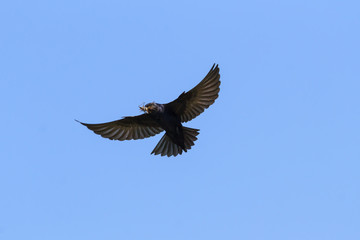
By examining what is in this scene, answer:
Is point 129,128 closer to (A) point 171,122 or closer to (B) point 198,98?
(A) point 171,122

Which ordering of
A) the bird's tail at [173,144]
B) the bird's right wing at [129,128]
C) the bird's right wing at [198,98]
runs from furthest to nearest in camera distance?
the bird's right wing at [129,128]
the bird's tail at [173,144]
the bird's right wing at [198,98]

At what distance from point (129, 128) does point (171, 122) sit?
1817mm

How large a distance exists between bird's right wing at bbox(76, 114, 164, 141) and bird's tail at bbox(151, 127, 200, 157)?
47cm

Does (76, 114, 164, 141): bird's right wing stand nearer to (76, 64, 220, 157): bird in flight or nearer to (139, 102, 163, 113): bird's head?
(76, 64, 220, 157): bird in flight

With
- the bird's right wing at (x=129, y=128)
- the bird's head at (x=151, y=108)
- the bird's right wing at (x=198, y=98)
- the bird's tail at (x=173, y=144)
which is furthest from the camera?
the bird's right wing at (x=129, y=128)

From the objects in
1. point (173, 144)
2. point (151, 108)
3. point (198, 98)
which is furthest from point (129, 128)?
point (198, 98)

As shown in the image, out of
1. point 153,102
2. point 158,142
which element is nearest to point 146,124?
point 158,142

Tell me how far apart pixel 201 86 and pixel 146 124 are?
7.27 feet

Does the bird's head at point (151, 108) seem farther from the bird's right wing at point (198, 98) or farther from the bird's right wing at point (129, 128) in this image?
the bird's right wing at point (129, 128)

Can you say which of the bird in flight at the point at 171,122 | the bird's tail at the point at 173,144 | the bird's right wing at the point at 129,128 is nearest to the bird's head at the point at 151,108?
the bird in flight at the point at 171,122

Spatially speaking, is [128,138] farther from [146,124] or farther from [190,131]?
[190,131]

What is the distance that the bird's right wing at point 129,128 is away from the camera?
18422 mm

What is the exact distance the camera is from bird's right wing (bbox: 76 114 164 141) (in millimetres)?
18422

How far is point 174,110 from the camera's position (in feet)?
58.0
